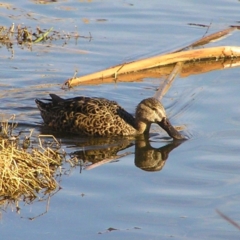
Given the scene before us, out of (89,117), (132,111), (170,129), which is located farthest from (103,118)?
(132,111)

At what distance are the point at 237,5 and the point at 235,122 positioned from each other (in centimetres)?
562

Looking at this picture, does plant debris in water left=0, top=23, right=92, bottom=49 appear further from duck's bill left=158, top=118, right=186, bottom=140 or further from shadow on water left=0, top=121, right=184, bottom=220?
duck's bill left=158, top=118, right=186, bottom=140

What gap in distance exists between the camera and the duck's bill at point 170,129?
9.33 metres

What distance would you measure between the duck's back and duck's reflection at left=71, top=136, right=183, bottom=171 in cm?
14

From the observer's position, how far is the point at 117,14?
14.2 m

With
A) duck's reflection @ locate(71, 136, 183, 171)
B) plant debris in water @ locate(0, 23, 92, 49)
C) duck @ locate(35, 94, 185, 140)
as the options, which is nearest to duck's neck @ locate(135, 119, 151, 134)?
duck @ locate(35, 94, 185, 140)

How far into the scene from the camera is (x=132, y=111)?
34.8 ft

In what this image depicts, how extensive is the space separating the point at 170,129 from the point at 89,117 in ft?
3.02

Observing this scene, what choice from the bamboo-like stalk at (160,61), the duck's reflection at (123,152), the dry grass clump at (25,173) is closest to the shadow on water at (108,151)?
the duck's reflection at (123,152)

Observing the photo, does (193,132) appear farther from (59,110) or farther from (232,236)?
(232,236)

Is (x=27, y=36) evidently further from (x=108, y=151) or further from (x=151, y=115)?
(x=108, y=151)

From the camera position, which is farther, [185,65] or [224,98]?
[185,65]

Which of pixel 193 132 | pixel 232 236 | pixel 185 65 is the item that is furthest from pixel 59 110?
pixel 232 236

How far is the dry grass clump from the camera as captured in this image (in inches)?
279
